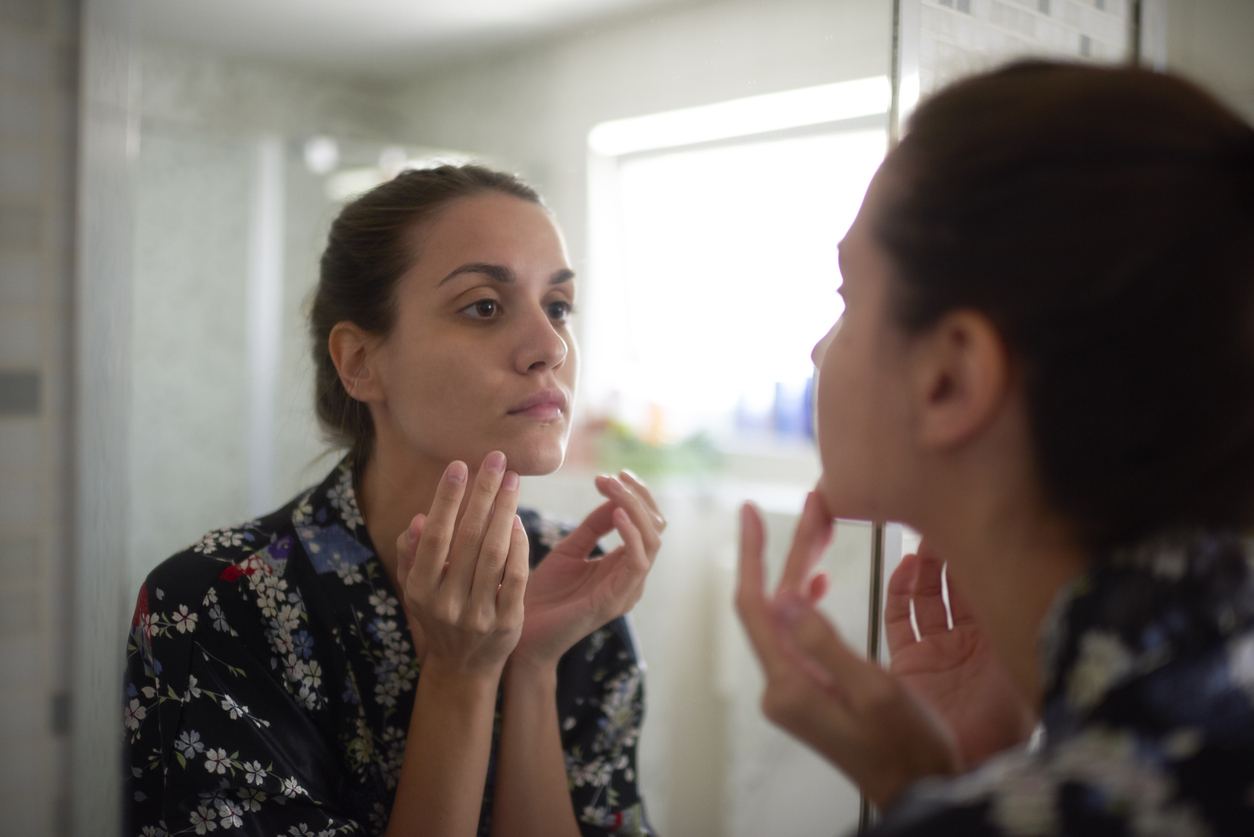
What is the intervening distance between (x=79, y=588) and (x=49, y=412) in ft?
0.49

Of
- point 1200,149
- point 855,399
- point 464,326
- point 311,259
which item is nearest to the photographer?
point 1200,149

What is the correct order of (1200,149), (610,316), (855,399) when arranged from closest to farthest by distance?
(1200,149), (855,399), (610,316)

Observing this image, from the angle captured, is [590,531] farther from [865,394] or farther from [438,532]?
[865,394]

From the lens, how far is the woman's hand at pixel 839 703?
441mm

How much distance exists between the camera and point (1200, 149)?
38 cm

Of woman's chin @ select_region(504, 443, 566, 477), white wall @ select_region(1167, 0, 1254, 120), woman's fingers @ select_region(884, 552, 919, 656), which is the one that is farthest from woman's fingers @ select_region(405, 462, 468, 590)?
white wall @ select_region(1167, 0, 1254, 120)

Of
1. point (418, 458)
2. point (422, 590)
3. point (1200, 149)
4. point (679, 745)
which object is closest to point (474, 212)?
point (418, 458)

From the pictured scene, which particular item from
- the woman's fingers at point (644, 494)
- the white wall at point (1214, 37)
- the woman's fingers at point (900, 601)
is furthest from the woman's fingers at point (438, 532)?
the white wall at point (1214, 37)

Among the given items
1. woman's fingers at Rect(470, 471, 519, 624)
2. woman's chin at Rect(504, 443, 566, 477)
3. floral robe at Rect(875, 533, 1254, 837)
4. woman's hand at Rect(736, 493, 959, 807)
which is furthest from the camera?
woman's chin at Rect(504, 443, 566, 477)

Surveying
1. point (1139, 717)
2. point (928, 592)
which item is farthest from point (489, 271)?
point (1139, 717)

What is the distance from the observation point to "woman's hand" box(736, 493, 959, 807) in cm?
44

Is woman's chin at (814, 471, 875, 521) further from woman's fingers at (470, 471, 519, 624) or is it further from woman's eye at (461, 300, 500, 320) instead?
woman's eye at (461, 300, 500, 320)

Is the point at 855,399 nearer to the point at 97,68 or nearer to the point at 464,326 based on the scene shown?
the point at 464,326

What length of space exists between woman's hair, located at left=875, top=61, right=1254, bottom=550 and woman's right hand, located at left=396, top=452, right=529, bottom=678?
0.42 metres
